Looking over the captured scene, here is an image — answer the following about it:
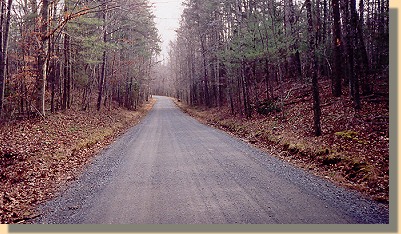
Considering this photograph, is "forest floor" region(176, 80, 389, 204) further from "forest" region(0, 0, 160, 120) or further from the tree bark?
"forest" region(0, 0, 160, 120)

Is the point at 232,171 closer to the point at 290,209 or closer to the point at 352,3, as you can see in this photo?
the point at 290,209

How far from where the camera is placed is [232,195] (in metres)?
6.29

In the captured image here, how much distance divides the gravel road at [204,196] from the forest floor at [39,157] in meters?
0.51

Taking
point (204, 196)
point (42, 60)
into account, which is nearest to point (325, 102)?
A: point (204, 196)

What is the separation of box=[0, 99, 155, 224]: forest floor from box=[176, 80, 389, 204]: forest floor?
6493 millimetres

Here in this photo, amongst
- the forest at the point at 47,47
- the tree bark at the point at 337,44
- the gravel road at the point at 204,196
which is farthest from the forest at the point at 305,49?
the forest at the point at 47,47

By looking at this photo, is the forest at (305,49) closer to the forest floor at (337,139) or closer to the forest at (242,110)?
the forest at (242,110)

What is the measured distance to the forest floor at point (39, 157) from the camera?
6602mm

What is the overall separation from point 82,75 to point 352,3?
62.7 feet

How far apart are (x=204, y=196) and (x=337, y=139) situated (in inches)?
253

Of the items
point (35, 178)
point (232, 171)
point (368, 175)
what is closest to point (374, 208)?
point (368, 175)

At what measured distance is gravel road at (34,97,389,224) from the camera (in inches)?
201

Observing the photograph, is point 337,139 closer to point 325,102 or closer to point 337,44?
point 325,102

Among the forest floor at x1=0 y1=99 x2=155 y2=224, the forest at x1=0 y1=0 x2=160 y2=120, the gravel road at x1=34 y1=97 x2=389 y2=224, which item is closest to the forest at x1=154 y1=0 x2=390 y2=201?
the gravel road at x1=34 y1=97 x2=389 y2=224
